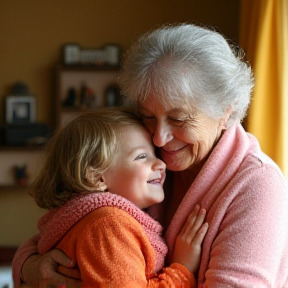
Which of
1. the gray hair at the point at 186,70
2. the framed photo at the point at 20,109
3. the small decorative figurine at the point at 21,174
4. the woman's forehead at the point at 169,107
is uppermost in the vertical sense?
the gray hair at the point at 186,70

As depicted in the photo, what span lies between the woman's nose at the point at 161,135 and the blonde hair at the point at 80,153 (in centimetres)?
8

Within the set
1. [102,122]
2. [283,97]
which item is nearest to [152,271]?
[102,122]

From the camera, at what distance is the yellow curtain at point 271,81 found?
3.07m

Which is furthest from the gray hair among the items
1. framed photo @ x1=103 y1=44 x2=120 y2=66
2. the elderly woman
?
framed photo @ x1=103 y1=44 x2=120 y2=66

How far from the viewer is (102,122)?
1665 mm

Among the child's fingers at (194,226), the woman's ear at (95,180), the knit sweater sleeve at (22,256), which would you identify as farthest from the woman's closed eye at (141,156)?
the knit sweater sleeve at (22,256)

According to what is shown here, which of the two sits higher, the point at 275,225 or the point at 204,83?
the point at 204,83

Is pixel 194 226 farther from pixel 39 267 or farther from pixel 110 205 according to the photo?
pixel 39 267

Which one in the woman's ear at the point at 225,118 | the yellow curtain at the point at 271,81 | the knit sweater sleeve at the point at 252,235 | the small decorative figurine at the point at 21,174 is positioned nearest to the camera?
the knit sweater sleeve at the point at 252,235

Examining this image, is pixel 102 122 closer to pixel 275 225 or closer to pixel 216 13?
pixel 275 225

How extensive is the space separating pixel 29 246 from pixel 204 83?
775 millimetres

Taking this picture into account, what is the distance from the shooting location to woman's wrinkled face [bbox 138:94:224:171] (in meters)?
1.60

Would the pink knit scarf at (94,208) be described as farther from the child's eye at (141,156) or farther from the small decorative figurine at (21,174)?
the small decorative figurine at (21,174)

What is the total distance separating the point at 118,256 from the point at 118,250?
0.02m
